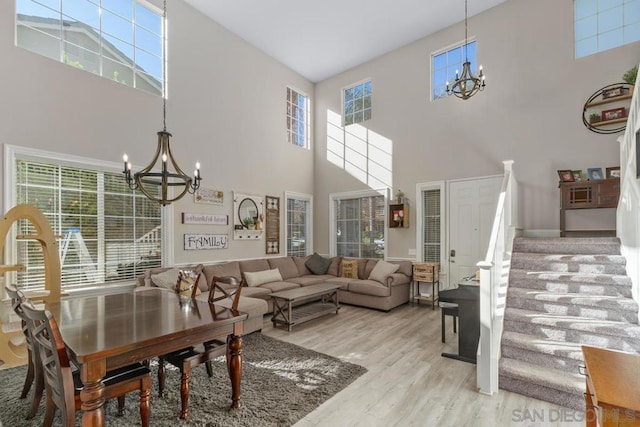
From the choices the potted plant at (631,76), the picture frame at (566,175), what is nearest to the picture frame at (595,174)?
the picture frame at (566,175)

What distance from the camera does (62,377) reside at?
1646 millimetres

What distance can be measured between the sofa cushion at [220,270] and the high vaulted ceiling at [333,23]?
4.37 meters

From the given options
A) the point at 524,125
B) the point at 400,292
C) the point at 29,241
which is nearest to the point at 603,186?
the point at 524,125

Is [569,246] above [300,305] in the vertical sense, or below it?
above

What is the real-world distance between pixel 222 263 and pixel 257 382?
2.99 meters

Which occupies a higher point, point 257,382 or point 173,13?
point 173,13

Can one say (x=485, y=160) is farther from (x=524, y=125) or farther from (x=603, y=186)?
(x=603, y=186)

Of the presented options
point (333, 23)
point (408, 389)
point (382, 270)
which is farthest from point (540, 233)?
point (333, 23)

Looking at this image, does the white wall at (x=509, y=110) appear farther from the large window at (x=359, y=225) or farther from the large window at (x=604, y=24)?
the large window at (x=359, y=225)

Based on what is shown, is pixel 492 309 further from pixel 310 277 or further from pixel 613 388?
pixel 310 277

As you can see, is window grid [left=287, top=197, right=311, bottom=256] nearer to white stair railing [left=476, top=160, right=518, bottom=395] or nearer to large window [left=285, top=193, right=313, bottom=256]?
large window [left=285, top=193, right=313, bottom=256]

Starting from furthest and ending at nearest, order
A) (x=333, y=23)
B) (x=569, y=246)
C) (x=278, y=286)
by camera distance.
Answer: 1. (x=333, y=23)
2. (x=278, y=286)
3. (x=569, y=246)

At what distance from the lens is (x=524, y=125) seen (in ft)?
16.3

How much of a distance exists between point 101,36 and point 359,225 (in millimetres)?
5500
